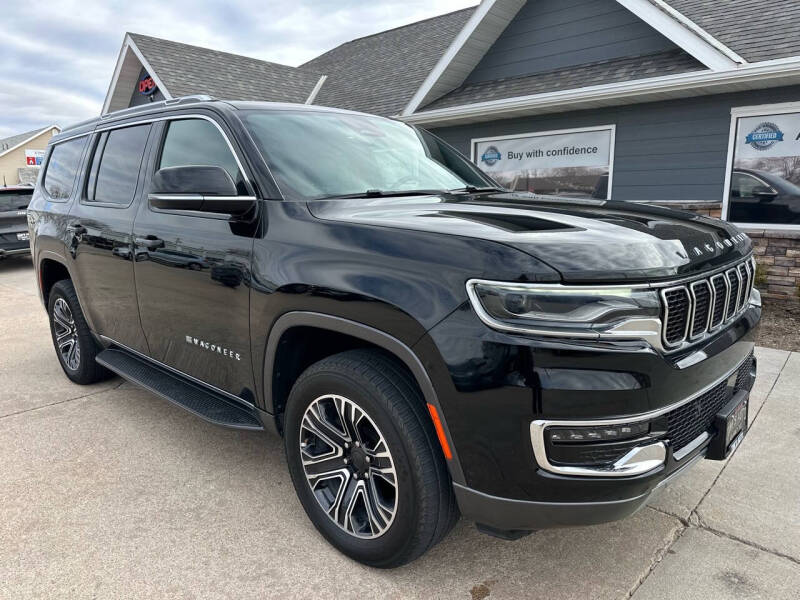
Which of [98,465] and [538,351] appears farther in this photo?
[98,465]

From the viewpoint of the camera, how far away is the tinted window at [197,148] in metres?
2.90

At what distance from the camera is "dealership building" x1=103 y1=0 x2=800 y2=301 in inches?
287

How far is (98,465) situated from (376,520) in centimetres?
187

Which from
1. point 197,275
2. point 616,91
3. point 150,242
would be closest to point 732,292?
point 197,275

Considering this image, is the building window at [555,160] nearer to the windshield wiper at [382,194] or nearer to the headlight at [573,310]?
the windshield wiper at [382,194]

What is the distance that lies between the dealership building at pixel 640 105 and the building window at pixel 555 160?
0.06 ft

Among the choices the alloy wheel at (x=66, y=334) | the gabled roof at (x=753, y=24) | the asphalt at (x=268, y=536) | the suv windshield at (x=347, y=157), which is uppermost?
the gabled roof at (x=753, y=24)

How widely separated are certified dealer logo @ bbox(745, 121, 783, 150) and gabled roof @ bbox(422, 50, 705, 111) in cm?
109

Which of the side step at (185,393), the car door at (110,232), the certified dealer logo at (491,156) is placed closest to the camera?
the side step at (185,393)

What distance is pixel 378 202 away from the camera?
105 inches

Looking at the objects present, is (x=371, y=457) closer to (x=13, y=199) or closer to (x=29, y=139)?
(x=13, y=199)

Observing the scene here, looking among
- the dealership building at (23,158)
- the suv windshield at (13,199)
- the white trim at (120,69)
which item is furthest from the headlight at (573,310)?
the dealership building at (23,158)

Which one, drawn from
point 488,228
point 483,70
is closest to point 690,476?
point 488,228

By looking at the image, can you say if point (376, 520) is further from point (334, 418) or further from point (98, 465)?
point (98, 465)
